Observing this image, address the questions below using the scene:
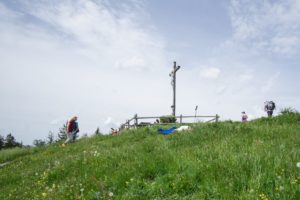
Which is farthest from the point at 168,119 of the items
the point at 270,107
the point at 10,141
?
the point at 10,141

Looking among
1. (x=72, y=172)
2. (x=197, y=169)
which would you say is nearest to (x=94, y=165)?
(x=72, y=172)

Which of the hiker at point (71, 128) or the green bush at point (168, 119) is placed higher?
the green bush at point (168, 119)

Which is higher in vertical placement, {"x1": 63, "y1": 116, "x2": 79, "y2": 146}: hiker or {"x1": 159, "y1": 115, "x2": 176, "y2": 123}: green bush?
{"x1": 159, "y1": 115, "x2": 176, "y2": 123}: green bush

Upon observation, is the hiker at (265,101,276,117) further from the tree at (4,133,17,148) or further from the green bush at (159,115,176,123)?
the tree at (4,133,17,148)

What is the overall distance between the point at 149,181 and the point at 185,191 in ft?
3.16

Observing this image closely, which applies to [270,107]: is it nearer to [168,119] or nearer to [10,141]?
[168,119]

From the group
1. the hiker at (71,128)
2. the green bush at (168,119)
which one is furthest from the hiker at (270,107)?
the hiker at (71,128)

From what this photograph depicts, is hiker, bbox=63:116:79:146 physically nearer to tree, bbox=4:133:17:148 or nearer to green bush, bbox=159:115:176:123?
green bush, bbox=159:115:176:123

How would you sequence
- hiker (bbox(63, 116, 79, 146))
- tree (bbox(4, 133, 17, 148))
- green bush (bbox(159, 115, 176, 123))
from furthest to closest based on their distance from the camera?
tree (bbox(4, 133, 17, 148)) < green bush (bbox(159, 115, 176, 123)) < hiker (bbox(63, 116, 79, 146))

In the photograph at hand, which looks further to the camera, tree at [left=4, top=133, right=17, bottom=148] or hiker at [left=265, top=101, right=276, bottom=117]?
tree at [left=4, top=133, right=17, bottom=148]

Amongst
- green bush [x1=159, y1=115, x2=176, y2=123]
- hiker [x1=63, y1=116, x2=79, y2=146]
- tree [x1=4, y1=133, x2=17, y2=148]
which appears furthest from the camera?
tree [x1=4, y1=133, x2=17, y2=148]

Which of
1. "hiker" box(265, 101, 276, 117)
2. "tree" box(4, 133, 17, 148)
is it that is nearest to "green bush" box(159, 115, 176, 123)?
"hiker" box(265, 101, 276, 117)

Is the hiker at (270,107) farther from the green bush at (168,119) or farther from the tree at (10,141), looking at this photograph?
the tree at (10,141)

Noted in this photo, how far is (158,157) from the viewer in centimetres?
704
